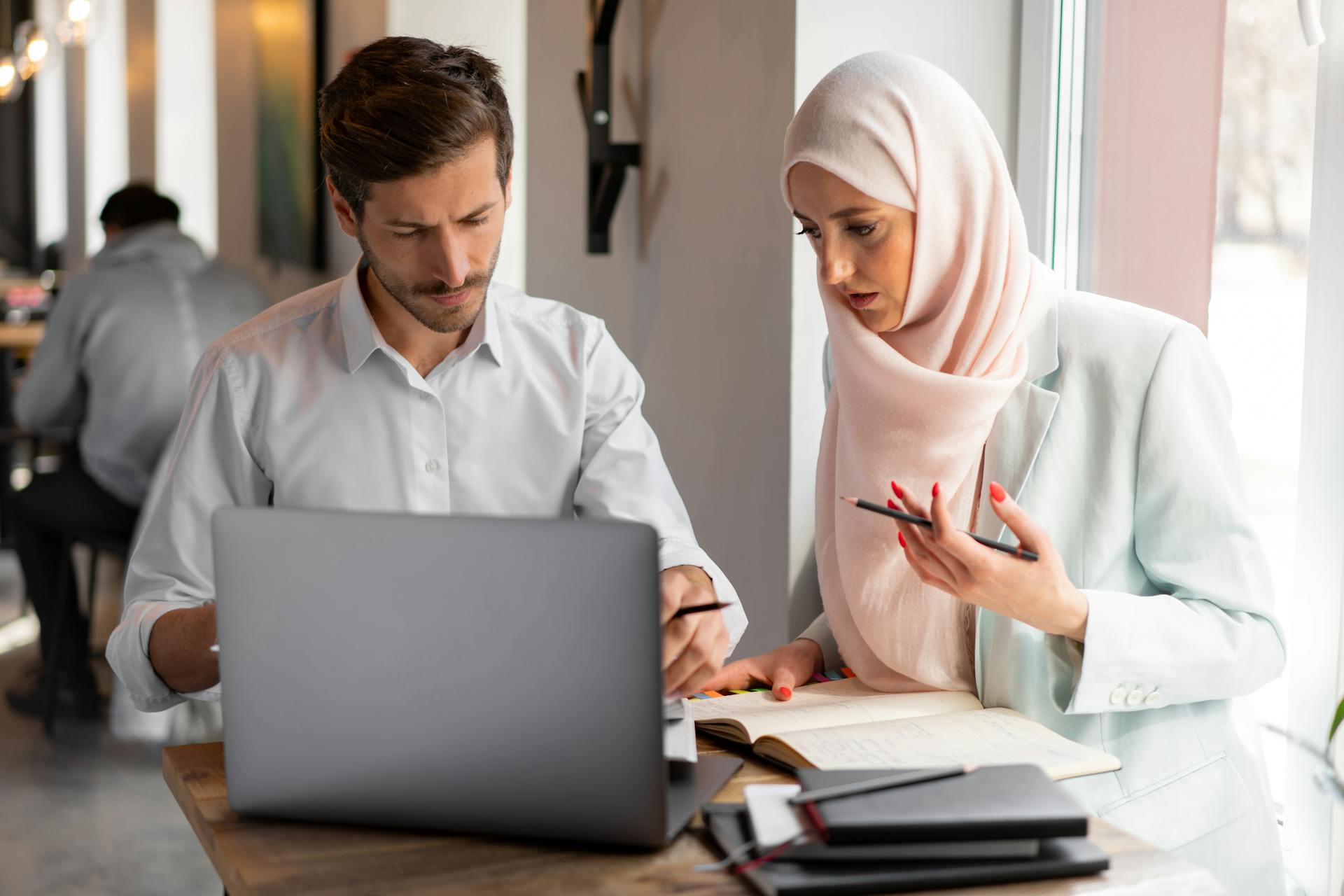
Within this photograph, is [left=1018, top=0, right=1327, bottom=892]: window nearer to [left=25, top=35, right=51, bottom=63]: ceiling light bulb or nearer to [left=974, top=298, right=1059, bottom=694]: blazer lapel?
[left=974, top=298, right=1059, bottom=694]: blazer lapel

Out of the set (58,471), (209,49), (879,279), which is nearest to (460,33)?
(58,471)

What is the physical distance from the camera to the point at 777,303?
2.02 m

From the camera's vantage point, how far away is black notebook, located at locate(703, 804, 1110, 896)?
3.00 feet

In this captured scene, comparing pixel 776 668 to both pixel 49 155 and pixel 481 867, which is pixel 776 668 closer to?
pixel 481 867

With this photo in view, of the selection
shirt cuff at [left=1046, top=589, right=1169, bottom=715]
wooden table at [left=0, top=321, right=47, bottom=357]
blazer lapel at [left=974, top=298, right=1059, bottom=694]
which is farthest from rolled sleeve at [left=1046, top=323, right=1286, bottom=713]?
wooden table at [left=0, top=321, right=47, bottom=357]

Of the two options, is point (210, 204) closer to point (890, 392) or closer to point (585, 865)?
point (890, 392)

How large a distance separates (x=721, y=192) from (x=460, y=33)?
71.6 inches

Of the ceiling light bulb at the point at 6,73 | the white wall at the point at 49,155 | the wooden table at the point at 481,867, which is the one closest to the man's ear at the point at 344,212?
the wooden table at the point at 481,867

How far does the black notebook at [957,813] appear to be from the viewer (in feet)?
3.01

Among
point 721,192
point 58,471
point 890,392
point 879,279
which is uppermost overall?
point 721,192

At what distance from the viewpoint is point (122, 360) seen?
3.64 metres

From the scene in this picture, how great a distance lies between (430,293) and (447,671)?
2.18 feet

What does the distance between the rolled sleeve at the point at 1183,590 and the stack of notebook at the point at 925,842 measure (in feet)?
1.41

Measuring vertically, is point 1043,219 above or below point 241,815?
above
